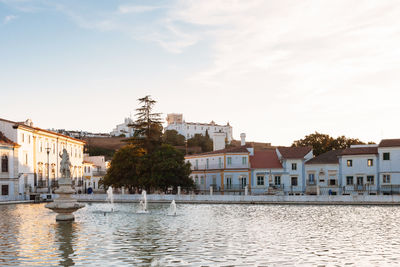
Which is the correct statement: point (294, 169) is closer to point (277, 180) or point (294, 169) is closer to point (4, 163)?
point (277, 180)

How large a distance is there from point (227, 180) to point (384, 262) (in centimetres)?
5553

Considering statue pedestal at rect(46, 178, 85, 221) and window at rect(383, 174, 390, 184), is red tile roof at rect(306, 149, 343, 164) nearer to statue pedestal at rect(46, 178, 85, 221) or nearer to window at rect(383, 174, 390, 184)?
window at rect(383, 174, 390, 184)

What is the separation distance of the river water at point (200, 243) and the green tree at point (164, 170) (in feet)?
106

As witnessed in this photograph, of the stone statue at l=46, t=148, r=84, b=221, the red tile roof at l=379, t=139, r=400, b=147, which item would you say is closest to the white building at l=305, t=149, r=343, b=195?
the red tile roof at l=379, t=139, r=400, b=147

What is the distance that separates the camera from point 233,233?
22.3 meters

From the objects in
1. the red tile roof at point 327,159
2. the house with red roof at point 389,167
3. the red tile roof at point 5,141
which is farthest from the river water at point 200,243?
the red tile roof at point 327,159

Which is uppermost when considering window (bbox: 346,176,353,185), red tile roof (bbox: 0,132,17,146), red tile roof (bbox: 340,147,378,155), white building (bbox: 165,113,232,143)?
white building (bbox: 165,113,232,143)

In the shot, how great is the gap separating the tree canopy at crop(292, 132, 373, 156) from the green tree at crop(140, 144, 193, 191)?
103ft

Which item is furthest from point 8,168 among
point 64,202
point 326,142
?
point 326,142

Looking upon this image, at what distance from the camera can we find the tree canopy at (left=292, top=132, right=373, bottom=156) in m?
85.2

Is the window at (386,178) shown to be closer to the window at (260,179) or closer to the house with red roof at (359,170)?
the house with red roof at (359,170)

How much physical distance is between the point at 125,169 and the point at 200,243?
4739 cm

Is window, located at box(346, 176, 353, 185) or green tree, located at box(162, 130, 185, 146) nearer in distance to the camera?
window, located at box(346, 176, 353, 185)

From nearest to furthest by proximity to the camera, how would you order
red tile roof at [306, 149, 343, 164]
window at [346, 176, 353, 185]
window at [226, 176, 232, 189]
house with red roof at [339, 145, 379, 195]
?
house with red roof at [339, 145, 379, 195]
window at [346, 176, 353, 185]
red tile roof at [306, 149, 343, 164]
window at [226, 176, 232, 189]
